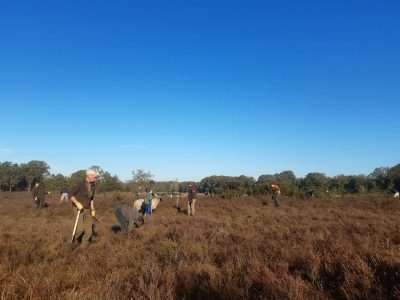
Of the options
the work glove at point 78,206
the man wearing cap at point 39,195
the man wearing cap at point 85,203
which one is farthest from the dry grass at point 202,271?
the man wearing cap at point 39,195

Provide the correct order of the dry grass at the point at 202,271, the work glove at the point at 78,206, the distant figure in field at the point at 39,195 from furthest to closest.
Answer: the distant figure in field at the point at 39,195
the work glove at the point at 78,206
the dry grass at the point at 202,271

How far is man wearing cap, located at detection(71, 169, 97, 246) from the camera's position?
700cm

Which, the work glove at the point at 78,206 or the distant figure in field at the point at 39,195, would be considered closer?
the work glove at the point at 78,206

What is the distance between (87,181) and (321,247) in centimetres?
500

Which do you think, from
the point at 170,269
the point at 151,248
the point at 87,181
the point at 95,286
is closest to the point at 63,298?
the point at 95,286

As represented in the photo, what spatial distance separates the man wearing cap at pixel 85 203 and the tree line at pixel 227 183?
334mm

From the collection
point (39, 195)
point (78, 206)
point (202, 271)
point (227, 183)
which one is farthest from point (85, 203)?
point (227, 183)

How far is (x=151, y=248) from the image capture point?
6582 mm

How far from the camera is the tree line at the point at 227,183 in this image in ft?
110

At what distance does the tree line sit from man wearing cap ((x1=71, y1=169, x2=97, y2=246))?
0.33 m

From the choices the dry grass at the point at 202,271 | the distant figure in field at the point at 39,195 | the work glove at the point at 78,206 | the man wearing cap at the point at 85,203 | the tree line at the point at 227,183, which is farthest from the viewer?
the tree line at the point at 227,183

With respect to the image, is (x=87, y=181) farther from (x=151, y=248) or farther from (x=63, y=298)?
(x=63, y=298)

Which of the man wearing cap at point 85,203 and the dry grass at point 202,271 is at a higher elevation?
the man wearing cap at point 85,203

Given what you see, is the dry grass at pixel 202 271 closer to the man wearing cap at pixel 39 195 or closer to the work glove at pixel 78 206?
the work glove at pixel 78 206
